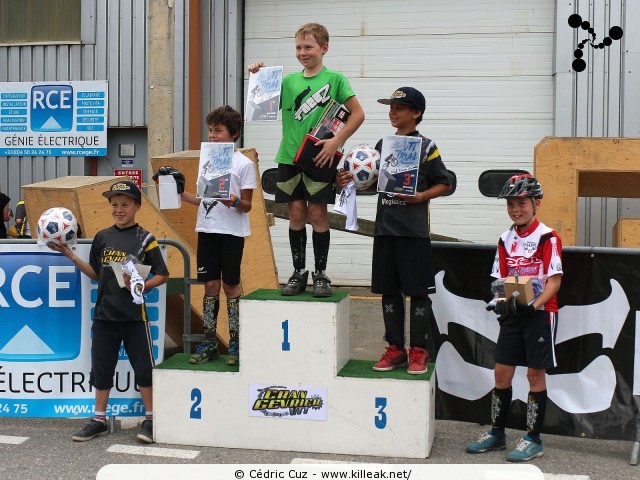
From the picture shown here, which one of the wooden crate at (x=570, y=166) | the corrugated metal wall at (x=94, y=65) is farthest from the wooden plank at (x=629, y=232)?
the corrugated metal wall at (x=94, y=65)

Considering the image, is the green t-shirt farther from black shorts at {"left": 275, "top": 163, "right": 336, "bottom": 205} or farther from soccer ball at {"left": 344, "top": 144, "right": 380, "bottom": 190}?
soccer ball at {"left": 344, "top": 144, "right": 380, "bottom": 190}

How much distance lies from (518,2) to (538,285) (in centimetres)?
917

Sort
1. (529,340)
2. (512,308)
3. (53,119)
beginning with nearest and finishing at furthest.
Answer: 1. (512,308)
2. (529,340)
3. (53,119)

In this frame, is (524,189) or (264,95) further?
(264,95)

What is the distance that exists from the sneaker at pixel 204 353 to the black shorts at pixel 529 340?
1.94 metres

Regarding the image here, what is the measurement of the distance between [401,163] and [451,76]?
28.1ft

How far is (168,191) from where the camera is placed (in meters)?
5.55

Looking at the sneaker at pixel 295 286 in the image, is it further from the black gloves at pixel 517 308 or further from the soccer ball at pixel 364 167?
the black gloves at pixel 517 308

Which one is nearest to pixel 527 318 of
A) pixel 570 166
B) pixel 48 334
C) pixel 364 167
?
pixel 364 167

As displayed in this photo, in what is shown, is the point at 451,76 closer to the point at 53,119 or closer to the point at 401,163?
the point at 53,119

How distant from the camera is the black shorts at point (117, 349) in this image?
5609 millimetres

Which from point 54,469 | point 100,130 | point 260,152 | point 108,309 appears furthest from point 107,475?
point 100,130

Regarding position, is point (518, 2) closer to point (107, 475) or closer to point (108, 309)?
point (108, 309)

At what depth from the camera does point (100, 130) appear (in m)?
14.4
